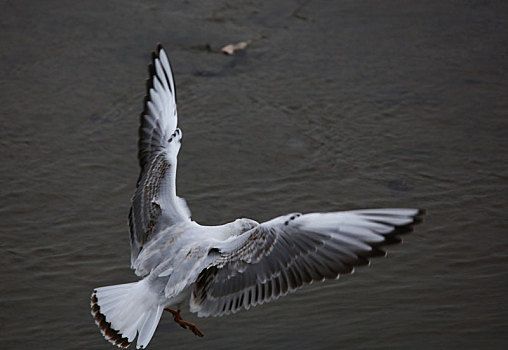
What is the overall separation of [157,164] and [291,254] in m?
1.24

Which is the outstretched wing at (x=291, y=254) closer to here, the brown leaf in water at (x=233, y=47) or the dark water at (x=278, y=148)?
the dark water at (x=278, y=148)

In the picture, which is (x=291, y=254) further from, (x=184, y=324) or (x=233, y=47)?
(x=233, y=47)

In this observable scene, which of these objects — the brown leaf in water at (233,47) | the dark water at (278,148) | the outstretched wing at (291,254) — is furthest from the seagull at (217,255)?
the brown leaf in water at (233,47)

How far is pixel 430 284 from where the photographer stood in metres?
4.76

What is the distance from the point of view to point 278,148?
608 cm

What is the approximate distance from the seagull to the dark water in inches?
15.7

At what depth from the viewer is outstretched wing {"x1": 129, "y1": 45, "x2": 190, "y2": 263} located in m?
4.51

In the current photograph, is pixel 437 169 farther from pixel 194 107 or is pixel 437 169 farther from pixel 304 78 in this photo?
pixel 194 107

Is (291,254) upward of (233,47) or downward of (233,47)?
downward

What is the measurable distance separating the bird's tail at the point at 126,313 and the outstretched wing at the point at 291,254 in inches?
9.1

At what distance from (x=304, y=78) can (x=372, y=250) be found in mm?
3469

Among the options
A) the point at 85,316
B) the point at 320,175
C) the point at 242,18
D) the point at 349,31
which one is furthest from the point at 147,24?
the point at 85,316


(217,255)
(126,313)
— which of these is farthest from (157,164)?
(126,313)

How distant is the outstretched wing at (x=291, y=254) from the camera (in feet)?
11.9
